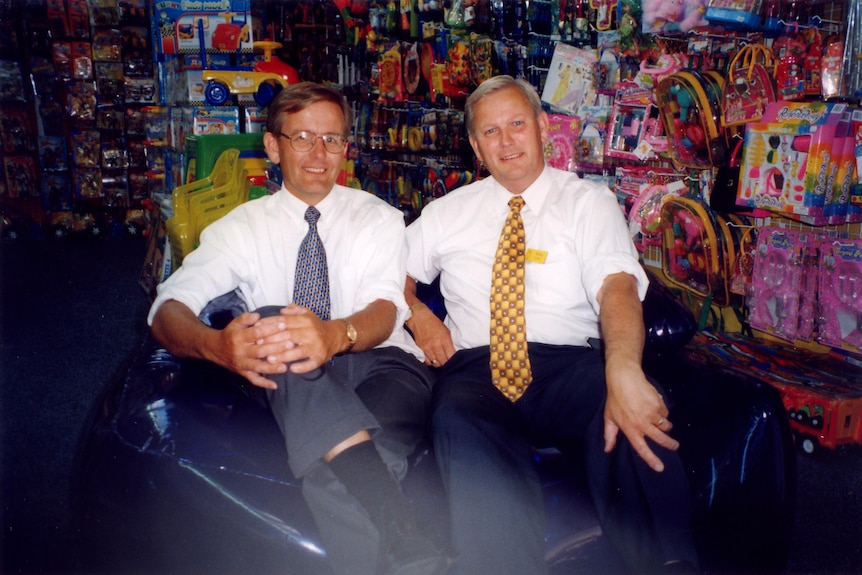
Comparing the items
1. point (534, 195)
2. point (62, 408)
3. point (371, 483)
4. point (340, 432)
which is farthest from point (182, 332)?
point (62, 408)

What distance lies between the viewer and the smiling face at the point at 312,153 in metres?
1.97

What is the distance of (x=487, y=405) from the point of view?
165 centimetres

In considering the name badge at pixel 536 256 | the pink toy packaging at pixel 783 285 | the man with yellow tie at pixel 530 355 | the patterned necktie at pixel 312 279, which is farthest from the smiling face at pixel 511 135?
the pink toy packaging at pixel 783 285

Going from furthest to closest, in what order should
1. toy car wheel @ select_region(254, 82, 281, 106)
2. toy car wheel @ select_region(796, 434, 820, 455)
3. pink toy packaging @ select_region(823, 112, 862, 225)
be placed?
toy car wheel @ select_region(254, 82, 281, 106) → toy car wheel @ select_region(796, 434, 820, 455) → pink toy packaging @ select_region(823, 112, 862, 225)

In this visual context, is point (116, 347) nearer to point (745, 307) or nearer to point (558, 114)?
point (558, 114)

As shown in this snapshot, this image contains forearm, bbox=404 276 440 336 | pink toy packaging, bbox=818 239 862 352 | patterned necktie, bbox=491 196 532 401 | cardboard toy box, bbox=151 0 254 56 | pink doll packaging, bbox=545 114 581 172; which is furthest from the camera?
cardboard toy box, bbox=151 0 254 56

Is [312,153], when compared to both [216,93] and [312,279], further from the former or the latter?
[216,93]

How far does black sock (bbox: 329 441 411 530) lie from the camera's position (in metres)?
1.40

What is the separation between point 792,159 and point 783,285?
492 mm

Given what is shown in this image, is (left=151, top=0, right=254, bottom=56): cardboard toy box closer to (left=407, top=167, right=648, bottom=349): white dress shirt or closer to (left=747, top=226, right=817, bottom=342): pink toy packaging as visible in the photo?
(left=407, top=167, right=648, bottom=349): white dress shirt

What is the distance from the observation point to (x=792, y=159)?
7.77ft

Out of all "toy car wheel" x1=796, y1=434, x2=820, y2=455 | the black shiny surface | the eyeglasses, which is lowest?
"toy car wheel" x1=796, y1=434, x2=820, y2=455

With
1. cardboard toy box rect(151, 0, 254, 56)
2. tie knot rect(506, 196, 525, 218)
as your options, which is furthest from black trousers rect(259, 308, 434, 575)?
cardboard toy box rect(151, 0, 254, 56)

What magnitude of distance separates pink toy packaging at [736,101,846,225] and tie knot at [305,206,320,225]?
5.24 feet
